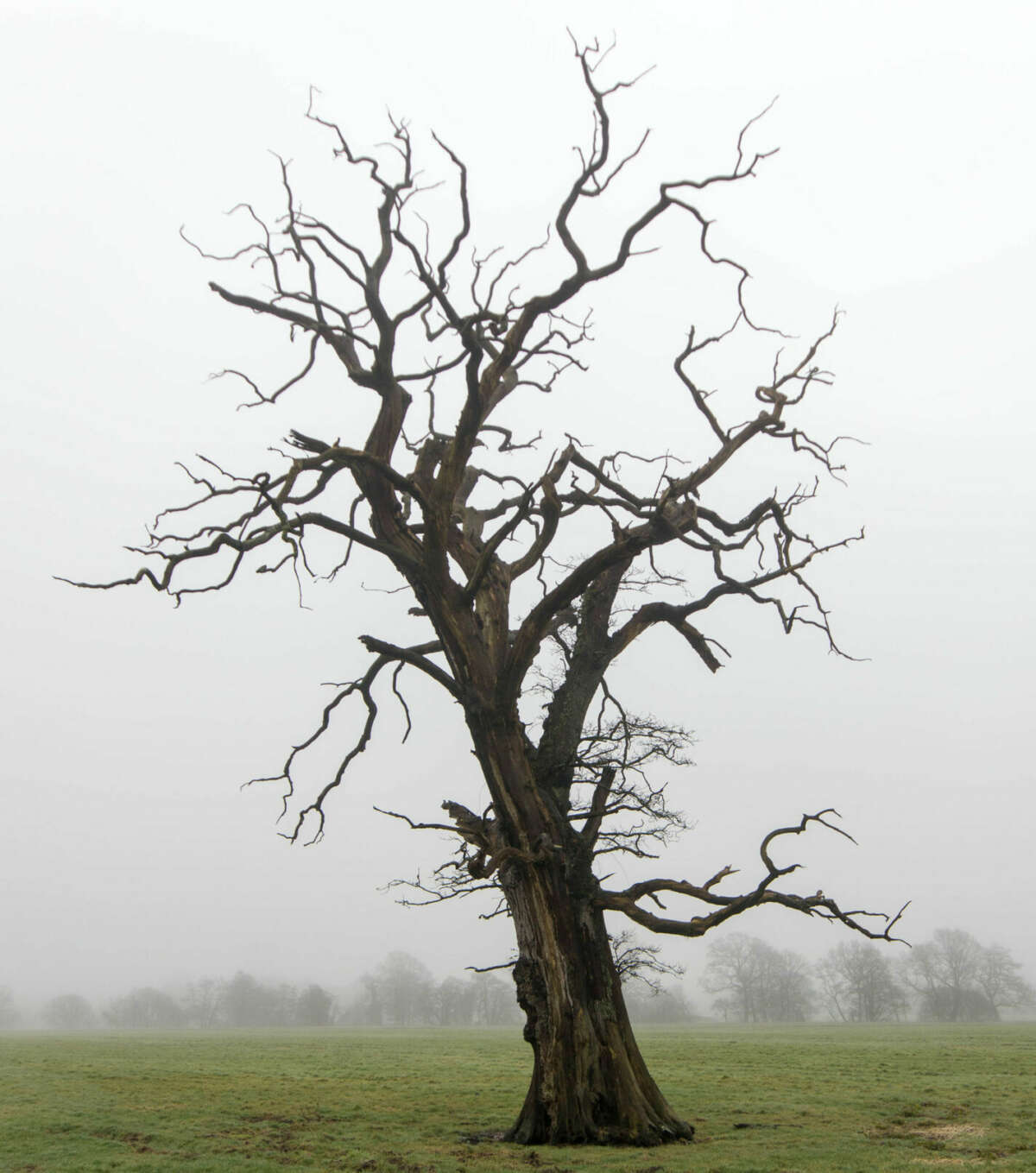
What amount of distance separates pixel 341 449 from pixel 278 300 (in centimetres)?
307

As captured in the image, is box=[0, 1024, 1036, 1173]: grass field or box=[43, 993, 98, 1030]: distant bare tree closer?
box=[0, 1024, 1036, 1173]: grass field

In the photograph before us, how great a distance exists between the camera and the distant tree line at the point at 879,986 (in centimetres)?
7619

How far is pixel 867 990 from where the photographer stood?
76.7 metres

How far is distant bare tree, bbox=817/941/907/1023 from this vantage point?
252 feet

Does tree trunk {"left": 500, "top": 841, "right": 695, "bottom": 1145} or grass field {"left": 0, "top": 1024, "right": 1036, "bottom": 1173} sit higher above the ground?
tree trunk {"left": 500, "top": 841, "right": 695, "bottom": 1145}

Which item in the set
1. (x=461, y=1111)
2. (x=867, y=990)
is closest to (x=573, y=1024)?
(x=461, y=1111)

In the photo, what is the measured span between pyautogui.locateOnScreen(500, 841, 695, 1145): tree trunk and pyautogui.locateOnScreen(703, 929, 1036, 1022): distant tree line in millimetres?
69595

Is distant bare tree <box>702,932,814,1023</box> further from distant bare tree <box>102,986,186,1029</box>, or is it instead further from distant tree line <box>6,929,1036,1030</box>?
distant bare tree <box>102,986,186,1029</box>

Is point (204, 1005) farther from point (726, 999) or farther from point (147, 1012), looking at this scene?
point (726, 999)

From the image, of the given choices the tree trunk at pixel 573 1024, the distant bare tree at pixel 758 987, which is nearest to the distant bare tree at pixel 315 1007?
the distant bare tree at pixel 758 987

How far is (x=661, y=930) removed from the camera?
1366cm

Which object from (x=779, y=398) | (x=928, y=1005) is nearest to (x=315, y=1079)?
(x=779, y=398)

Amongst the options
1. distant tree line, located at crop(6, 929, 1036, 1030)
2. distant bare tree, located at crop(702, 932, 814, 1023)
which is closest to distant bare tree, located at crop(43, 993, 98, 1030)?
distant tree line, located at crop(6, 929, 1036, 1030)

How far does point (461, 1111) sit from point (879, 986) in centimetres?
6919
